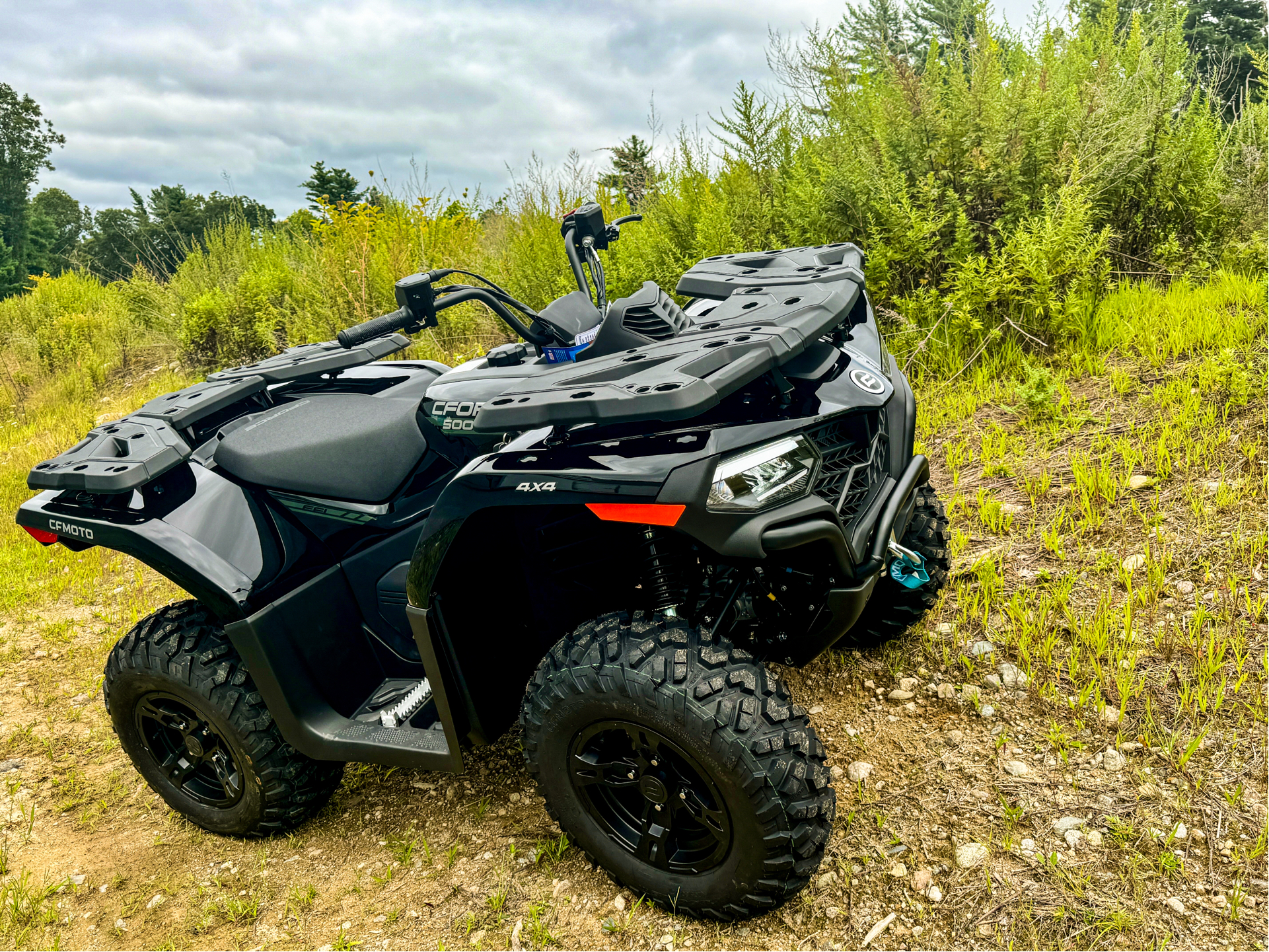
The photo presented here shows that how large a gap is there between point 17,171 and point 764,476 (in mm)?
43086

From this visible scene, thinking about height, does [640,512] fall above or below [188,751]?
above

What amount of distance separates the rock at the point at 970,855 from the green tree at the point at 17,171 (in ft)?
126

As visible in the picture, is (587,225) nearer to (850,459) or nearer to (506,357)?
(506,357)

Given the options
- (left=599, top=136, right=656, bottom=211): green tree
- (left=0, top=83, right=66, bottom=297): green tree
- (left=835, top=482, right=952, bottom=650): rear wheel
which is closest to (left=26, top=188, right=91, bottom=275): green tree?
(left=0, top=83, right=66, bottom=297): green tree

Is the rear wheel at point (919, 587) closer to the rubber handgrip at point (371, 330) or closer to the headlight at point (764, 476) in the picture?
the headlight at point (764, 476)

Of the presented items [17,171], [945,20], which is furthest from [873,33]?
[17,171]

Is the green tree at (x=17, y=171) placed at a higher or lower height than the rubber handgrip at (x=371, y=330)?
higher

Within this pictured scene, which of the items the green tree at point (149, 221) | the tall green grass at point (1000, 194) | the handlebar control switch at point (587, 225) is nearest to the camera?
the handlebar control switch at point (587, 225)

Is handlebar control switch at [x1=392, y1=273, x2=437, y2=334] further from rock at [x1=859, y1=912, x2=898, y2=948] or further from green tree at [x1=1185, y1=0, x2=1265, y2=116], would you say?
green tree at [x1=1185, y1=0, x2=1265, y2=116]

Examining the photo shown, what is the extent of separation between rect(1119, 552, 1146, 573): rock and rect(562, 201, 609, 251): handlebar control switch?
1982 mm

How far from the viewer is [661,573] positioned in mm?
1676

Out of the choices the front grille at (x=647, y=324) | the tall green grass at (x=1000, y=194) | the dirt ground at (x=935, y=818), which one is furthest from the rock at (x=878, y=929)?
the tall green grass at (x=1000, y=194)

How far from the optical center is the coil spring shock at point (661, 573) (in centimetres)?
166

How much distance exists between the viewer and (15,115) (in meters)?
31.2
